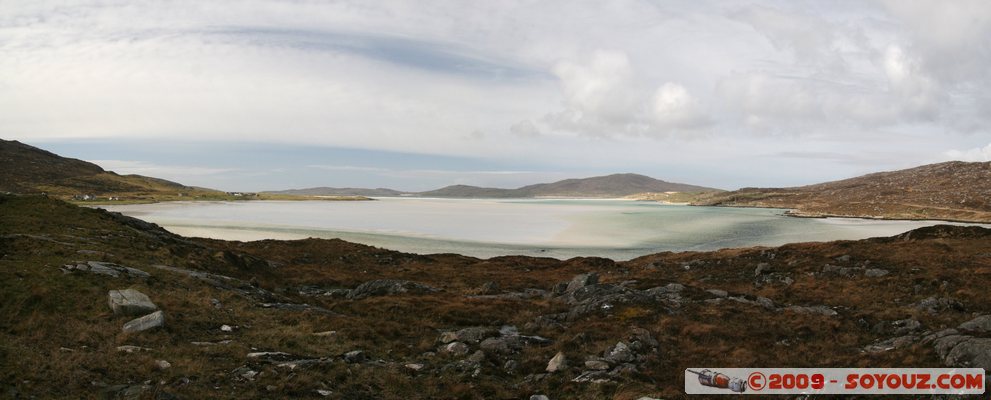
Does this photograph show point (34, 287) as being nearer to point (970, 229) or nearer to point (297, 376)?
point (297, 376)

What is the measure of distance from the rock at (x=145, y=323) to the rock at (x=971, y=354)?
24.5 meters

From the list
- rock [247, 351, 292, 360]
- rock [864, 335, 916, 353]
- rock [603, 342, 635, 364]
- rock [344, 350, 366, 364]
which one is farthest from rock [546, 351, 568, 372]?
rock [864, 335, 916, 353]

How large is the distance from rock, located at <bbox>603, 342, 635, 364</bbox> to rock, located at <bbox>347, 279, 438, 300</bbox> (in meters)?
17.4

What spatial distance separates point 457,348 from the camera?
1758 cm

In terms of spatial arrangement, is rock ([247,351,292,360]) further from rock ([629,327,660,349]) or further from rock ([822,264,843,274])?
rock ([822,264,843,274])


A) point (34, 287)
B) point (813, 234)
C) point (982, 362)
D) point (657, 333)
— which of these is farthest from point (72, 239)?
point (813, 234)

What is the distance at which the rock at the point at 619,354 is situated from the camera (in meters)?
15.9

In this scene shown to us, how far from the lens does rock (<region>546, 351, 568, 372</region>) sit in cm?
1535

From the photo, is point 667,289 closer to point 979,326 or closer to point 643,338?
point 643,338

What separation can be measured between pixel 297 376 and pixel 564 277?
30.5 metres

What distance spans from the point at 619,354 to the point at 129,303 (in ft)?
56.0

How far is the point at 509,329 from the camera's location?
2177 centimetres

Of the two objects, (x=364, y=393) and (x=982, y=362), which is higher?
(x=982, y=362)

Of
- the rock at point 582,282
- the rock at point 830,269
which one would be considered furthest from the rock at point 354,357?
the rock at point 830,269
